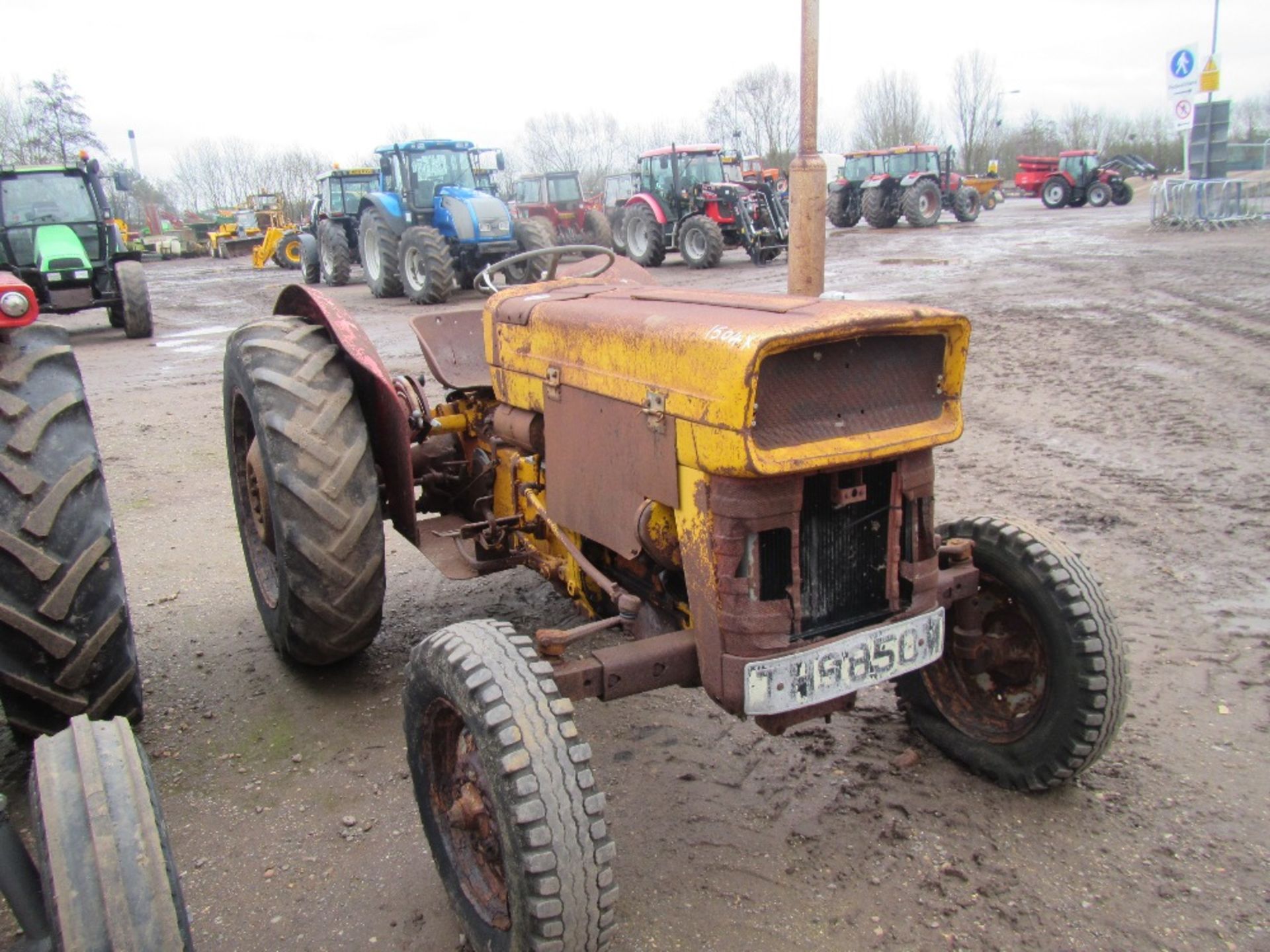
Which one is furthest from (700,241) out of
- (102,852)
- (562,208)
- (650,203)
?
(102,852)

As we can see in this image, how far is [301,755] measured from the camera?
10.6 feet

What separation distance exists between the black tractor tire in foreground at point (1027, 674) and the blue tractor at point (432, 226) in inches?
498

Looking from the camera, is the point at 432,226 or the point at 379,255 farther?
the point at 379,255

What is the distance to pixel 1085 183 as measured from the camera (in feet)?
102

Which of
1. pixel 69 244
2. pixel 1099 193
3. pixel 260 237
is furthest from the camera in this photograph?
pixel 1099 193

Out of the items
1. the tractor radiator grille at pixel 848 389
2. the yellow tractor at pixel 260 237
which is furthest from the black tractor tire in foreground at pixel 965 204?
the tractor radiator grille at pixel 848 389

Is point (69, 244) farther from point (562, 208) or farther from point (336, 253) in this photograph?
point (562, 208)

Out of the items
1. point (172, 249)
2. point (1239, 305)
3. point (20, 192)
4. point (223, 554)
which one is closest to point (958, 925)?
point (223, 554)

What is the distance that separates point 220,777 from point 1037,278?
13.2 m

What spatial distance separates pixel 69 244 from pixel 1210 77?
20847mm

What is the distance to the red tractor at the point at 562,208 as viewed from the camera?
20750mm

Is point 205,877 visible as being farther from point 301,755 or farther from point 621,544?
point 621,544

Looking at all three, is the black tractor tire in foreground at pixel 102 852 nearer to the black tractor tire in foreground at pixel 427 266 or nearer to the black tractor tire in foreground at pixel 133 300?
the black tractor tire in foreground at pixel 133 300

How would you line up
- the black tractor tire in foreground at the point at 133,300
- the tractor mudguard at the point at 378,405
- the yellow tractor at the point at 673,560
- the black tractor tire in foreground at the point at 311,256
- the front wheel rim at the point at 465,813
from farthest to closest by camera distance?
the black tractor tire in foreground at the point at 311,256, the black tractor tire in foreground at the point at 133,300, the tractor mudguard at the point at 378,405, the front wheel rim at the point at 465,813, the yellow tractor at the point at 673,560
